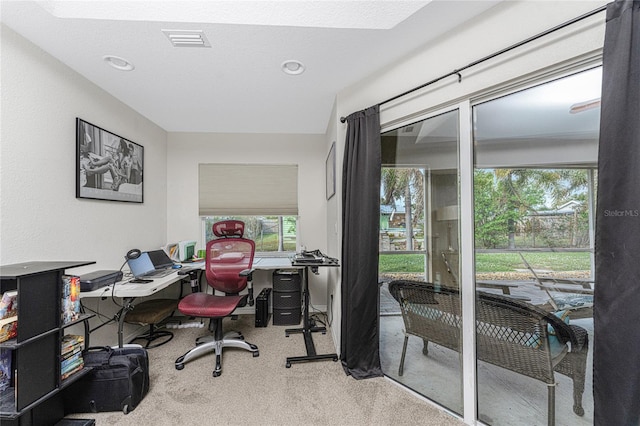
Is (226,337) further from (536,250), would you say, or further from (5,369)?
(536,250)

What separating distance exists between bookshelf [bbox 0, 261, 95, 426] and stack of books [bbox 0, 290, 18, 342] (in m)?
0.04

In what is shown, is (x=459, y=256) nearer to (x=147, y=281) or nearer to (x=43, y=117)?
(x=147, y=281)

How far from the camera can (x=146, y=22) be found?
5.15 feet

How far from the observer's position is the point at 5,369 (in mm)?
1403

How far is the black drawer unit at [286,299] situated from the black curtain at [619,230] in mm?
→ 2567

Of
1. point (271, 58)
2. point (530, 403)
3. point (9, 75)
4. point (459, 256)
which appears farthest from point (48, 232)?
point (530, 403)

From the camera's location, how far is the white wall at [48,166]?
5.43 ft

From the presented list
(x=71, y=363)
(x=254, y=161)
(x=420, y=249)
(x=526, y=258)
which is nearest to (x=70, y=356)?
(x=71, y=363)

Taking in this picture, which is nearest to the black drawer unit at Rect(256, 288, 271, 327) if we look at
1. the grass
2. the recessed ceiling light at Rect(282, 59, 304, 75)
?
the grass

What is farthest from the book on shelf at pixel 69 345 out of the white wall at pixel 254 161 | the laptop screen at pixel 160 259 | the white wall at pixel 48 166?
the white wall at pixel 254 161

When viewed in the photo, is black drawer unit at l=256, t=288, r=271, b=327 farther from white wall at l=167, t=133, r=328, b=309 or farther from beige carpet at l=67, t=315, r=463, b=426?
beige carpet at l=67, t=315, r=463, b=426

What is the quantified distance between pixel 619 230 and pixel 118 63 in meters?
3.30

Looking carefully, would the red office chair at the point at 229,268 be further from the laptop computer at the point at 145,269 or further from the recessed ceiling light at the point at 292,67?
the recessed ceiling light at the point at 292,67

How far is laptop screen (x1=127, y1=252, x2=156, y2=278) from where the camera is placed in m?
2.40
